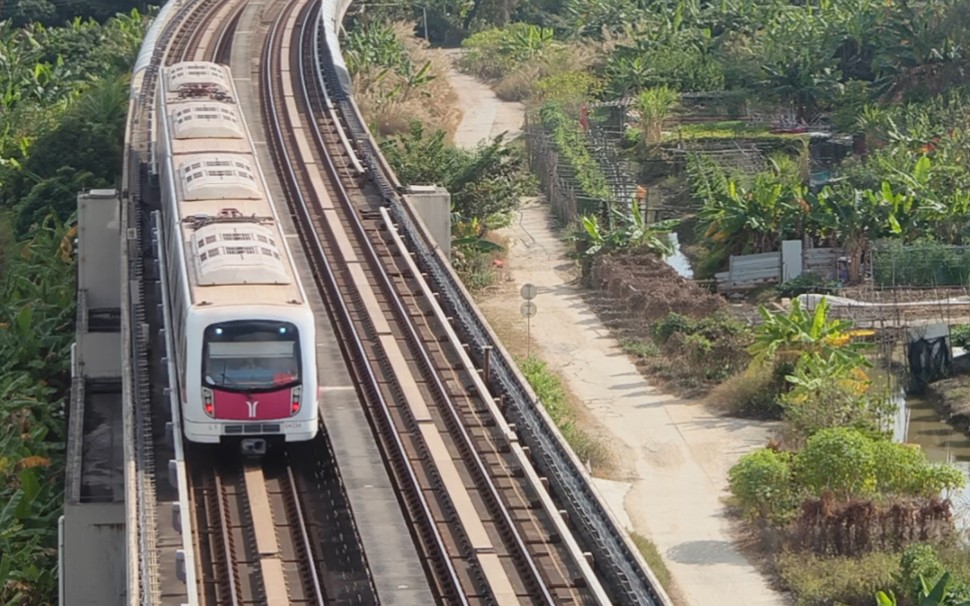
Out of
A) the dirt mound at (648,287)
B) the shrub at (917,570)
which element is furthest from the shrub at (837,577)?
the dirt mound at (648,287)

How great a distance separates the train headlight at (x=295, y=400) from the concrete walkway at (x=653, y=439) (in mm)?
6713

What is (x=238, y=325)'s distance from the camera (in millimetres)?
28391

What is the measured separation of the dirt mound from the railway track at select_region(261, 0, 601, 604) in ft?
21.8

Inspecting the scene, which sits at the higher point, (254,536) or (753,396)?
(254,536)

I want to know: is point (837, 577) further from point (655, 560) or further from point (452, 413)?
point (452, 413)

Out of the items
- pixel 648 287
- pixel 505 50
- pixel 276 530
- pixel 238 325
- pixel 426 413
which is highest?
pixel 238 325

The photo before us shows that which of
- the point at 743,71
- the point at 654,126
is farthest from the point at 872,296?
the point at 743,71

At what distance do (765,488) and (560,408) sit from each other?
6429 millimetres

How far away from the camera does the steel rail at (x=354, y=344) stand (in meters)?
26.0

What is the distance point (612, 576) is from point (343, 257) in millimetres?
16564

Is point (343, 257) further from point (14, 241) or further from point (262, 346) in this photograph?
point (14, 241)

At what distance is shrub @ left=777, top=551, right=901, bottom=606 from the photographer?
29.7 meters

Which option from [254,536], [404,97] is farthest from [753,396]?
[404,97]

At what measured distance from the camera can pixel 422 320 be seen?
36.2 meters
